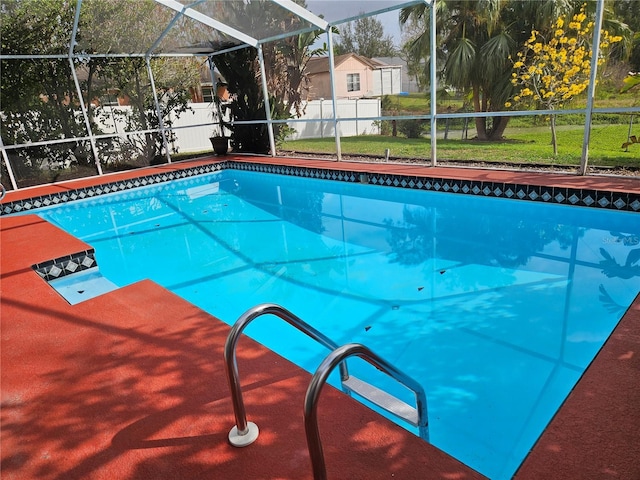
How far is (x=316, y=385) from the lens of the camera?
1190 mm

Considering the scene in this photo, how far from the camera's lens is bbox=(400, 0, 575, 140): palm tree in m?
9.60

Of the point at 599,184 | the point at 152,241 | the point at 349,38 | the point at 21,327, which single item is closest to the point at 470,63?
the point at 599,184

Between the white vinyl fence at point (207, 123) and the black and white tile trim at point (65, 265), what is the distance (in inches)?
199

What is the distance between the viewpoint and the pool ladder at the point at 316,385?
1210 millimetres

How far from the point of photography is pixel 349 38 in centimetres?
3139

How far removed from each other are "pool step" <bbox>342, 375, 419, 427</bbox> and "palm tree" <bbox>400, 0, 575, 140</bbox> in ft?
30.7

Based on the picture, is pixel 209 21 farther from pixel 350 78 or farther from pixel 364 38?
pixel 364 38

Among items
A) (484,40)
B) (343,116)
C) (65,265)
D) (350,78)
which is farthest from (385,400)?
(350,78)

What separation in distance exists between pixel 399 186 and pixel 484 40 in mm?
6094

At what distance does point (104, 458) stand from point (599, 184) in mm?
5836

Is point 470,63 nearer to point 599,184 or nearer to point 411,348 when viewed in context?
point 599,184

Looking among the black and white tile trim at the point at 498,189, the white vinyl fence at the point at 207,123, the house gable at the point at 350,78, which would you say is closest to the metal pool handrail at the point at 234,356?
the black and white tile trim at the point at 498,189

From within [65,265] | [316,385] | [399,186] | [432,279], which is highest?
[316,385]

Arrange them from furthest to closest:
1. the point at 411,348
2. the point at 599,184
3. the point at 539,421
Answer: the point at 599,184
the point at 411,348
the point at 539,421
